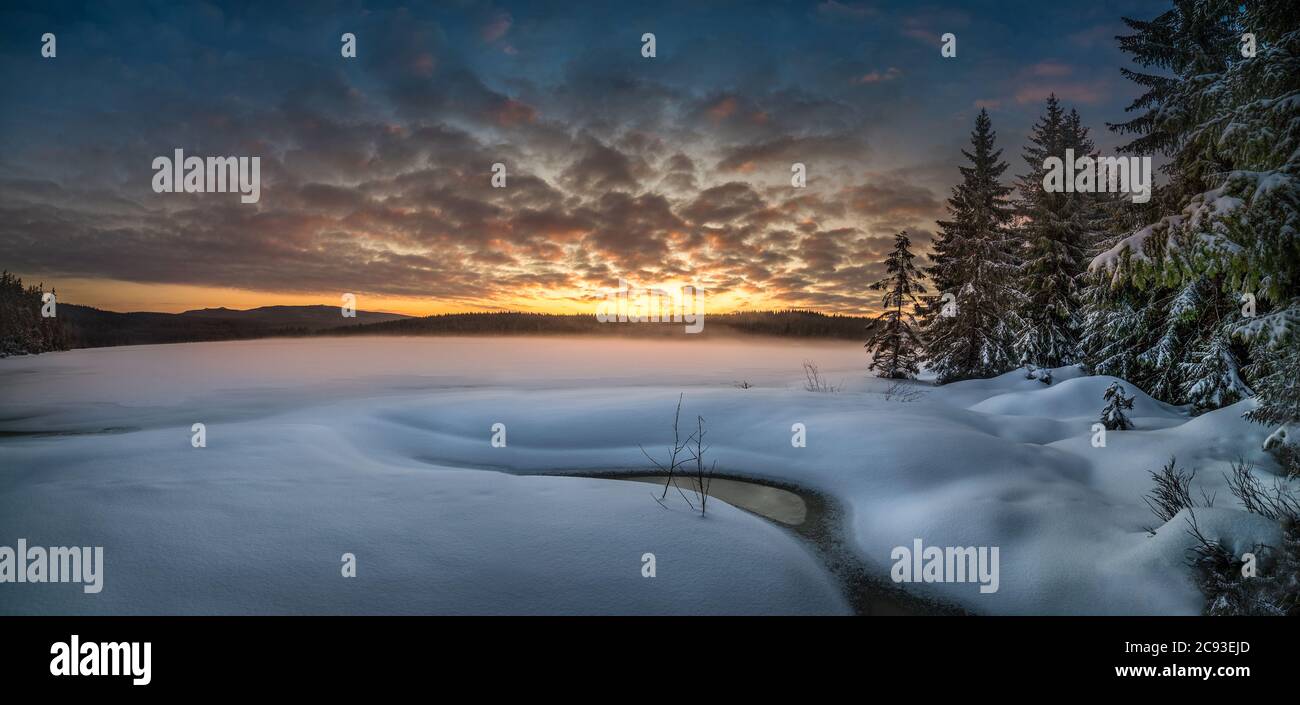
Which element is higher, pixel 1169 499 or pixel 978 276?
pixel 978 276

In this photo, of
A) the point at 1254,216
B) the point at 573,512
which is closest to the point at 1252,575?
the point at 1254,216

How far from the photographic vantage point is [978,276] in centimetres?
2325

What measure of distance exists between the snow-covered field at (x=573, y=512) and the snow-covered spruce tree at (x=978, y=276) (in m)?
11.0

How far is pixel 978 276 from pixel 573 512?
24989 millimetres

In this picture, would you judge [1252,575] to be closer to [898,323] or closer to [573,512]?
[573,512]

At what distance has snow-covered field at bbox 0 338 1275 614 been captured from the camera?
14.6 ft

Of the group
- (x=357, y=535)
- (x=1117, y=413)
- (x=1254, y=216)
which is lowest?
(x=357, y=535)

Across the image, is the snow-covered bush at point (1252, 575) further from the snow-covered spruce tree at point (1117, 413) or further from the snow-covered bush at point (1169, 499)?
the snow-covered spruce tree at point (1117, 413)

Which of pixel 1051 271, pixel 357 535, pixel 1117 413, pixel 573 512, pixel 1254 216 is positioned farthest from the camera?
pixel 1051 271

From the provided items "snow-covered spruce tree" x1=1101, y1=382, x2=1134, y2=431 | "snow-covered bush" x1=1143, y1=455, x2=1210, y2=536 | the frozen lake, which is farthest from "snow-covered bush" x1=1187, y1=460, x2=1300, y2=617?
"snow-covered spruce tree" x1=1101, y1=382, x2=1134, y2=431
